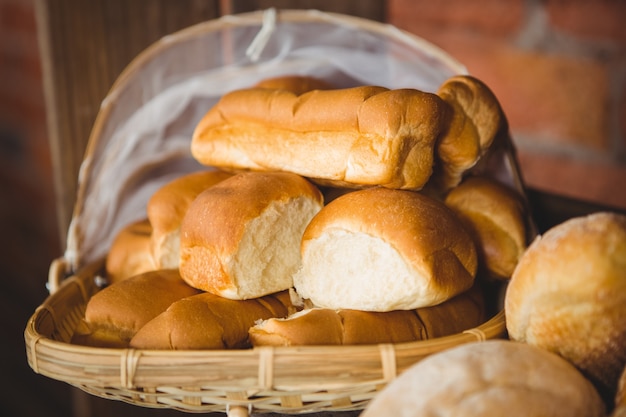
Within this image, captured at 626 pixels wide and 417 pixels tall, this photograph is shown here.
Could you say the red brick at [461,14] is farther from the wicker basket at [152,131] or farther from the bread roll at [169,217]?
the bread roll at [169,217]

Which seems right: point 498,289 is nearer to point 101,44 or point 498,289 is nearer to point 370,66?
point 370,66

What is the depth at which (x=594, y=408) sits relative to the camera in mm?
658

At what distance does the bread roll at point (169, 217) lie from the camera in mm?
1100

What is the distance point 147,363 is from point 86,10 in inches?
39.0

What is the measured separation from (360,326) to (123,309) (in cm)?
35

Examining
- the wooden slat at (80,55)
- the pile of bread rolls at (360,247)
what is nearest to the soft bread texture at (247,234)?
the pile of bread rolls at (360,247)

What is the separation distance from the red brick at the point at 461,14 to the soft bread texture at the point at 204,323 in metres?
1.21

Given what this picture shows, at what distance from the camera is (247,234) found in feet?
3.09

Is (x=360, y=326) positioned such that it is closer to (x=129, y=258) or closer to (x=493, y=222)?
(x=493, y=222)

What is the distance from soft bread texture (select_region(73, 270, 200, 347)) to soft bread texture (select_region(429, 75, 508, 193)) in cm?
46

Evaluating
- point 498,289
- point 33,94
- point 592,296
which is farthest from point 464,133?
point 33,94

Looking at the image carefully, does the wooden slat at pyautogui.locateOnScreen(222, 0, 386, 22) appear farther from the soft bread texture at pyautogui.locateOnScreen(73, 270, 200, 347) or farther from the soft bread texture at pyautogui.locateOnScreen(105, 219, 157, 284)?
the soft bread texture at pyautogui.locateOnScreen(73, 270, 200, 347)

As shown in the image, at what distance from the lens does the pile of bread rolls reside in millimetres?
734

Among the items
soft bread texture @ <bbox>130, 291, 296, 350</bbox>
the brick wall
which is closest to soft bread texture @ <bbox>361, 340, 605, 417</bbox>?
soft bread texture @ <bbox>130, 291, 296, 350</bbox>
